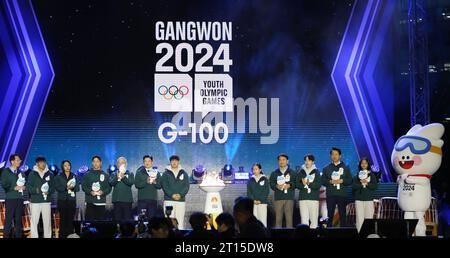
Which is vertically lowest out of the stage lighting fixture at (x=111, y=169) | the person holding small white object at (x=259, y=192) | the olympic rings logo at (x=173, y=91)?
the person holding small white object at (x=259, y=192)

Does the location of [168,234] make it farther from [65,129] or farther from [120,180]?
[65,129]

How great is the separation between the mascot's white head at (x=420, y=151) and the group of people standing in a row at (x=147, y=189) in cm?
69

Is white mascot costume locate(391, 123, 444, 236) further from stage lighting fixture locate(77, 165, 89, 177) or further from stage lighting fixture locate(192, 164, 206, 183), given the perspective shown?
stage lighting fixture locate(77, 165, 89, 177)

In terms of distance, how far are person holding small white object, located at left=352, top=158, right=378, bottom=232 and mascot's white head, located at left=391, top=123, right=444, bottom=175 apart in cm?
61

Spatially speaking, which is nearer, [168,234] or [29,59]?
[168,234]

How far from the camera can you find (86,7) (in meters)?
14.4

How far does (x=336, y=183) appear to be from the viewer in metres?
12.5

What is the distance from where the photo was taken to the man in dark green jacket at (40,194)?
1235 cm

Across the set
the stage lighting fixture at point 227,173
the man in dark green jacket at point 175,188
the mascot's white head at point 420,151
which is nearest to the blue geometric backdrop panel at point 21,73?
the man in dark green jacket at point 175,188

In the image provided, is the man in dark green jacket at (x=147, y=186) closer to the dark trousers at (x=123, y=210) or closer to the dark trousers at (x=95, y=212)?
the dark trousers at (x=123, y=210)

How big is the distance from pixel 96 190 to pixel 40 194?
3.11 feet

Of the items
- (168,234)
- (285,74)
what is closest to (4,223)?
(285,74)

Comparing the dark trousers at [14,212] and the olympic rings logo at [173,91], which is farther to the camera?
the olympic rings logo at [173,91]
